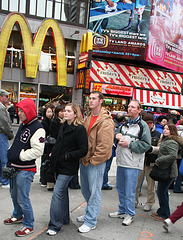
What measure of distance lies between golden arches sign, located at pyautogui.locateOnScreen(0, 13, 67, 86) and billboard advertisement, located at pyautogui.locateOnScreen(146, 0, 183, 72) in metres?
7.24

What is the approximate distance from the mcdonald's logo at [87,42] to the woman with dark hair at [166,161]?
51.4 feet

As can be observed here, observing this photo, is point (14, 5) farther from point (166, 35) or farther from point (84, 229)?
point (84, 229)

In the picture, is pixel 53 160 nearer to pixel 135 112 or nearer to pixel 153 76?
pixel 135 112

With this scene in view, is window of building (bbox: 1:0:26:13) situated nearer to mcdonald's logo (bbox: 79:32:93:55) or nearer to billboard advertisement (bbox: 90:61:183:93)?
mcdonald's logo (bbox: 79:32:93:55)

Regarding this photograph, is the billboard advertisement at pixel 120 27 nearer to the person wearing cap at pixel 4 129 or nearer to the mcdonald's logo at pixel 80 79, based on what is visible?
the mcdonald's logo at pixel 80 79

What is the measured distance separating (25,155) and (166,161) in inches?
92.4

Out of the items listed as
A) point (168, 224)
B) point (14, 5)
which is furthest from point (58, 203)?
point (14, 5)

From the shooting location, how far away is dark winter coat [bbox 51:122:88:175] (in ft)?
11.9

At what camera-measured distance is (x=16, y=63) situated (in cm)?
2025

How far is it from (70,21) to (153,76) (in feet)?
29.5

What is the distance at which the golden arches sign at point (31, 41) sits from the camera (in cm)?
1883

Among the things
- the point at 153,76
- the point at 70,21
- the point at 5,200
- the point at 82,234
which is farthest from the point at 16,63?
the point at 82,234

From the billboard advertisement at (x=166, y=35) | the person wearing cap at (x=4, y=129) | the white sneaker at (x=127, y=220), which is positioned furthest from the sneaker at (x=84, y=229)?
the billboard advertisement at (x=166, y=35)

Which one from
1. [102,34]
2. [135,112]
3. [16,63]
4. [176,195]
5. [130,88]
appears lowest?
[176,195]
